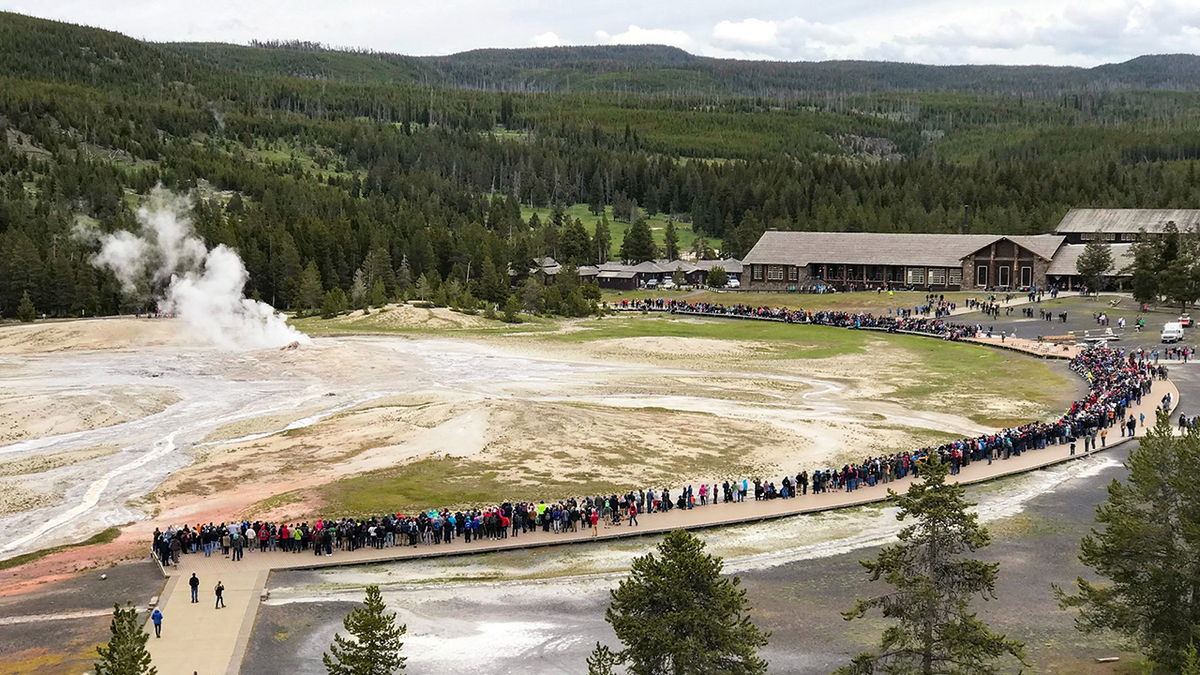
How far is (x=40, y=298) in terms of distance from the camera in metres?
103

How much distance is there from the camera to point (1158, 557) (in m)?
22.9

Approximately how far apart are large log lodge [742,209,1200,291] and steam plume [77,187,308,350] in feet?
181

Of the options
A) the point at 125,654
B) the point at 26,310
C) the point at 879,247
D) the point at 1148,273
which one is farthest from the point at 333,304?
the point at 125,654

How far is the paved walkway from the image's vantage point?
2567 cm

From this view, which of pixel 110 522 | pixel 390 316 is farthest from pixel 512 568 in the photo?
pixel 390 316

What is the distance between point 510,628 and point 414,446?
66.2ft

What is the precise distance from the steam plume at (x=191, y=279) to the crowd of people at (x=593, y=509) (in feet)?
156

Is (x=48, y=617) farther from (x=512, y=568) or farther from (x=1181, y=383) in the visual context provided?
(x=1181, y=383)

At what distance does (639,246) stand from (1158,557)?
123838 millimetres

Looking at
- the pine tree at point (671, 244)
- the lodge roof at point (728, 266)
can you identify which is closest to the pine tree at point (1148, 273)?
→ the lodge roof at point (728, 266)

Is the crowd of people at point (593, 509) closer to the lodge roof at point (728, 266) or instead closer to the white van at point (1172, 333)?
the white van at point (1172, 333)

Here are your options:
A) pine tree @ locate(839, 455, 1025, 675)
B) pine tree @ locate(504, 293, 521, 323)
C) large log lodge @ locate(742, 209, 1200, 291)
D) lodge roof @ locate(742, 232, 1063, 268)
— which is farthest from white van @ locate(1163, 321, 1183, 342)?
pine tree @ locate(839, 455, 1025, 675)

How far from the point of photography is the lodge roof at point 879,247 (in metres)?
117

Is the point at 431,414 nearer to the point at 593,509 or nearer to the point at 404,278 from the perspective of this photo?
the point at 593,509
